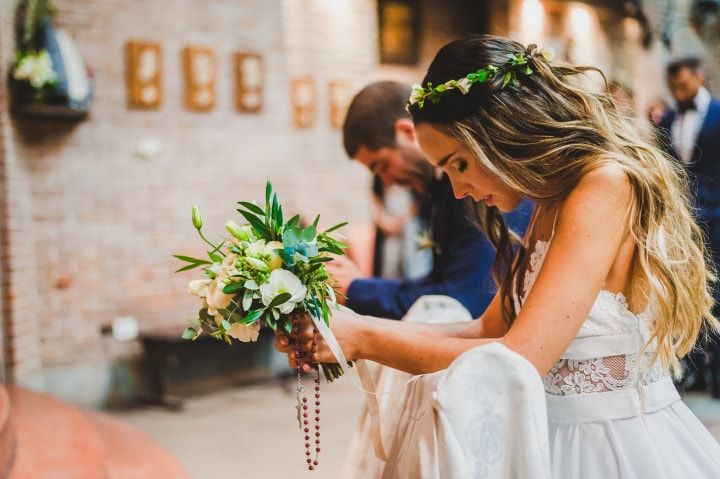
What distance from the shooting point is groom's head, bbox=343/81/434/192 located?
2.49m

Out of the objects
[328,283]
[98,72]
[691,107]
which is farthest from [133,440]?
[691,107]

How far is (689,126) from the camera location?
16.5ft

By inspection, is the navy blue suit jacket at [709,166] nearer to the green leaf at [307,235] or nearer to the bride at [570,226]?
the bride at [570,226]

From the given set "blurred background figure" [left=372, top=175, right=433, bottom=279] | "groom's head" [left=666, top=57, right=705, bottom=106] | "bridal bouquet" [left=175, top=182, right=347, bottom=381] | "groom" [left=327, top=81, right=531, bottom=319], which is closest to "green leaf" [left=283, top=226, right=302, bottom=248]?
"bridal bouquet" [left=175, top=182, right=347, bottom=381]

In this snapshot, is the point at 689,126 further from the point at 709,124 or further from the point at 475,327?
the point at 475,327

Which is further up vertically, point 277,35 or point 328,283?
point 277,35

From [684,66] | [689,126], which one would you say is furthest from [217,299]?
[684,66]

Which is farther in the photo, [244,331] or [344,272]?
[344,272]

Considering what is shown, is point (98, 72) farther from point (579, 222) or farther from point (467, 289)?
point (579, 222)

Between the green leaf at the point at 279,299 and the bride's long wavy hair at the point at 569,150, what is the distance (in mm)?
449

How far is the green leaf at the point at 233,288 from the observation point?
4.63ft

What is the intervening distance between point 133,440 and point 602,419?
11.0 ft

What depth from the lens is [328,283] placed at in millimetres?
1545

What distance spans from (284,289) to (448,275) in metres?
0.97
